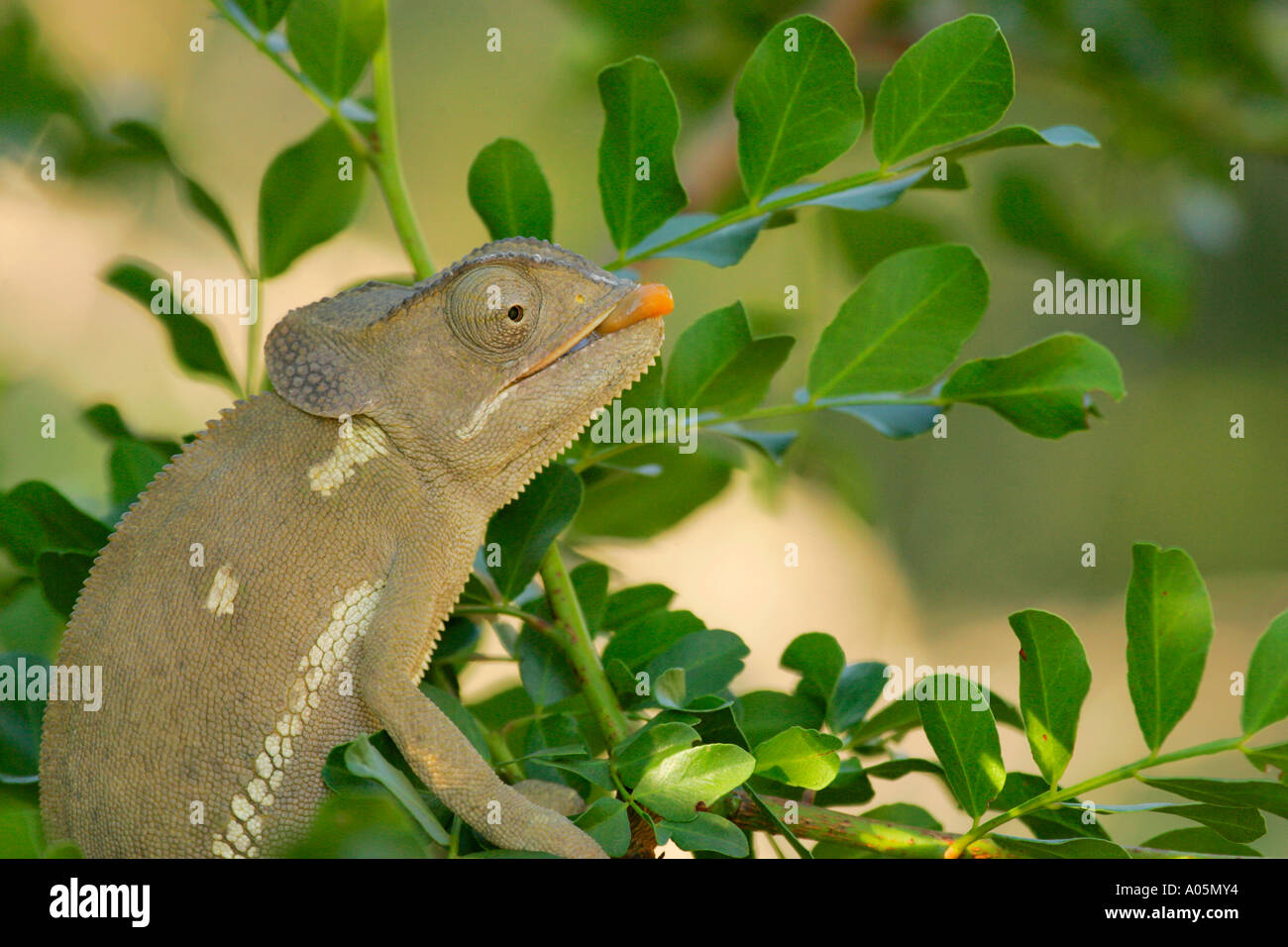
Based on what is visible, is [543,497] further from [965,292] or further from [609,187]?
[965,292]

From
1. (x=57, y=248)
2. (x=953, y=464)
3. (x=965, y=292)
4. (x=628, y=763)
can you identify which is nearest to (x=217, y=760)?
(x=628, y=763)

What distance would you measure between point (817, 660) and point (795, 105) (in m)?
0.48

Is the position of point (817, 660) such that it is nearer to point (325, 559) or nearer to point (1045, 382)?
point (1045, 382)

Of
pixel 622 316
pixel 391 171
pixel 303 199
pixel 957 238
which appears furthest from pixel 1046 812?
pixel 957 238

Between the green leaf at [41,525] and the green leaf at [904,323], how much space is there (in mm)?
684

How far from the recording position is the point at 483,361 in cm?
97

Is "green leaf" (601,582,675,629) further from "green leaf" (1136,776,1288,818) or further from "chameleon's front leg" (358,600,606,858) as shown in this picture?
"green leaf" (1136,776,1288,818)

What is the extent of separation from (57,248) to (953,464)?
349 cm

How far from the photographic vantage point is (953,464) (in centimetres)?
484

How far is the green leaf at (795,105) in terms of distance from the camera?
3.14ft

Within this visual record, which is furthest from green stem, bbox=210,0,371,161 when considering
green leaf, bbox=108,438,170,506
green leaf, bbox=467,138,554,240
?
green leaf, bbox=108,438,170,506

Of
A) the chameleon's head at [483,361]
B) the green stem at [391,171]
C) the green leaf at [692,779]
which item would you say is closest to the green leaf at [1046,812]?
the green leaf at [692,779]

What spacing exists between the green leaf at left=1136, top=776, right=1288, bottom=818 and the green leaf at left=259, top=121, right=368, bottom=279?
912 millimetres

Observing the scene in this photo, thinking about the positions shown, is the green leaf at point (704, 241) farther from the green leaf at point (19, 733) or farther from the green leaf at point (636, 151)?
the green leaf at point (19, 733)
